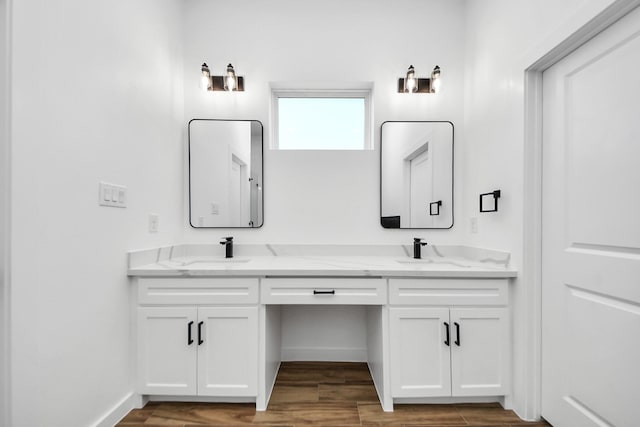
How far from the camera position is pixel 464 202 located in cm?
219

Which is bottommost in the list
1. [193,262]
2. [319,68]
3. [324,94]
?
[193,262]

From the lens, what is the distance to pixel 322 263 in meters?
1.83

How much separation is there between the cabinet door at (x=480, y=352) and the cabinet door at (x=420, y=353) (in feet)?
0.18

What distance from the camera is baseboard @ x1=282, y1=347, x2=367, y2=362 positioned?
2.21 meters

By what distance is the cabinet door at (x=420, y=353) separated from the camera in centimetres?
160

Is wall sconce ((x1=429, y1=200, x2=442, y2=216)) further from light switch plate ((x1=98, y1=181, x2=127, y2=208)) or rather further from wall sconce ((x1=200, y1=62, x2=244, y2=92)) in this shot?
light switch plate ((x1=98, y1=181, x2=127, y2=208))

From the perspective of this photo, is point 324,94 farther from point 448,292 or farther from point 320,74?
point 448,292

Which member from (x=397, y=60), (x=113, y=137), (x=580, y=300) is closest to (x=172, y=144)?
(x=113, y=137)

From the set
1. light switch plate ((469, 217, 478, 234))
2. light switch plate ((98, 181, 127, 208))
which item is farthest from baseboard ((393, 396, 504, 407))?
light switch plate ((98, 181, 127, 208))

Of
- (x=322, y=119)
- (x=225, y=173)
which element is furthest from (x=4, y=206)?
(x=322, y=119)

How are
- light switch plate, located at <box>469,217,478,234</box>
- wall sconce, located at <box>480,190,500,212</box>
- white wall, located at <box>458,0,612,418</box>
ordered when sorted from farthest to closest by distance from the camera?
light switch plate, located at <box>469,217,478,234</box>
wall sconce, located at <box>480,190,500,212</box>
white wall, located at <box>458,0,612,418</box>

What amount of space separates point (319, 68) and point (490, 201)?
1546mm

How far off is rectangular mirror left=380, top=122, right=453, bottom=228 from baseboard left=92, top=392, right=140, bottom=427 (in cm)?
189

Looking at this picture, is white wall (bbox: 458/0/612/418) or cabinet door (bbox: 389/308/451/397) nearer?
white wall (bbox: 458/0/612/418)
